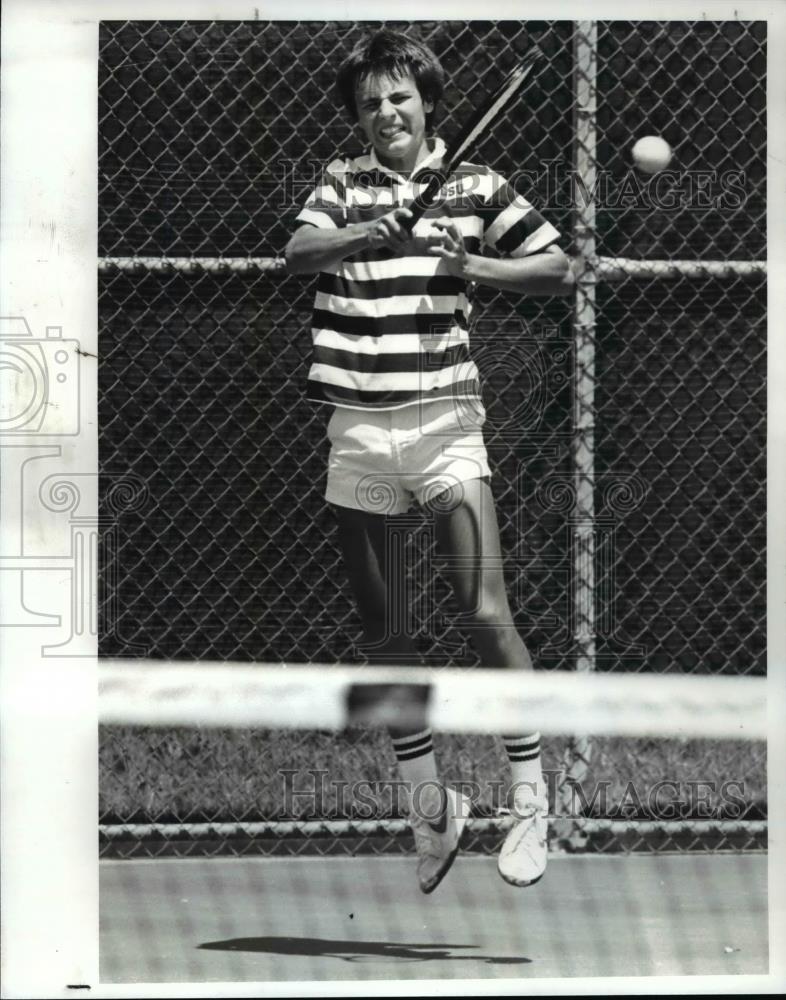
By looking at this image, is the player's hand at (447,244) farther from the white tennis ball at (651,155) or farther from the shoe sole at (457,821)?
the shoe sole at (457,821)

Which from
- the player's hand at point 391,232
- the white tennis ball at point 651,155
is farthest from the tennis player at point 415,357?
the white tennis ball at point 651,155

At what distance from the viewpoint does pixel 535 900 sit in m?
3.92

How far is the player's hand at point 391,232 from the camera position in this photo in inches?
145

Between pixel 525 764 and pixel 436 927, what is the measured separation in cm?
41

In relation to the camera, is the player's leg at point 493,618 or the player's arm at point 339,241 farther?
the player's leg at point 493,618

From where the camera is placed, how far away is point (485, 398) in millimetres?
3820

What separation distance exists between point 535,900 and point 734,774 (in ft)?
1.89

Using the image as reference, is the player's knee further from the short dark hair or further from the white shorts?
the short dark hair

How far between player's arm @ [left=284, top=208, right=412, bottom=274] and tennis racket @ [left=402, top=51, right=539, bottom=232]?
29mm

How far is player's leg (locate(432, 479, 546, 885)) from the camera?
381cm

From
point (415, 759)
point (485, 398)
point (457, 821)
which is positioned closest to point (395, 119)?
point (485, 398)

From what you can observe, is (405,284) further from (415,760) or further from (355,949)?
(355,949)

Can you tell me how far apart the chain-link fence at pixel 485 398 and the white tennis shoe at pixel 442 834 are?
5cm

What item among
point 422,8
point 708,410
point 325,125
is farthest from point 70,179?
point 708,410
